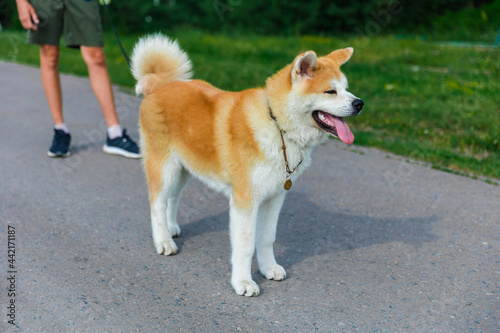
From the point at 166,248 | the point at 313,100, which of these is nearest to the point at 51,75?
the point at 166,248

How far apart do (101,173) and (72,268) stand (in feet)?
6.22

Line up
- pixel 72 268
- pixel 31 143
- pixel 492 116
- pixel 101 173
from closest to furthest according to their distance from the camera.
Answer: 1. pixel 72 268
2. pixel 101 173
3. pixel 31 143
4. pixel 492 116

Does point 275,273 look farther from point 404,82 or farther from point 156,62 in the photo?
point 404,82

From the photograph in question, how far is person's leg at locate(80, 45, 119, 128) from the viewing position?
17.4ft

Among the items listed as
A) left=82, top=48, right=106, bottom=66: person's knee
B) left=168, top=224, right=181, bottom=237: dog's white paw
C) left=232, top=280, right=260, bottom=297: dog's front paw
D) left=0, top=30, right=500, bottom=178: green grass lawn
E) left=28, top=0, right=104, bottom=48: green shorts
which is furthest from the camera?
left=0, top=30, right=500, bottom=178: green grass lawn

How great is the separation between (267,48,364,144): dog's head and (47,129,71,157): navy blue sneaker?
3.17m

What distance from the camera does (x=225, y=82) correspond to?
30.0 feet

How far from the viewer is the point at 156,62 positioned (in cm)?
374

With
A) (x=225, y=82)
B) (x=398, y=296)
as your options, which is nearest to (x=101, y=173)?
(x=398, y=296)

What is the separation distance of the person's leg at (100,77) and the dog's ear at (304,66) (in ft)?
9.91

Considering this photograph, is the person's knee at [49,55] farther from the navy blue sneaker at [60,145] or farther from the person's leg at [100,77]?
the navy blue sneaker at [60,145]

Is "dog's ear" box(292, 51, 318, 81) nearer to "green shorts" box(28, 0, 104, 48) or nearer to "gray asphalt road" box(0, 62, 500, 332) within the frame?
"gray asphalt road" box(0, 62, 500, 332)

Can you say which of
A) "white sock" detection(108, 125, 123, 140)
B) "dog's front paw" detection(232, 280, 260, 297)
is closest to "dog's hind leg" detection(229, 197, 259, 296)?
"dog's front paw" detection(232, 280, 260, 297)

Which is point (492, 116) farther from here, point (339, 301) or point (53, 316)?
point (53, 316)
